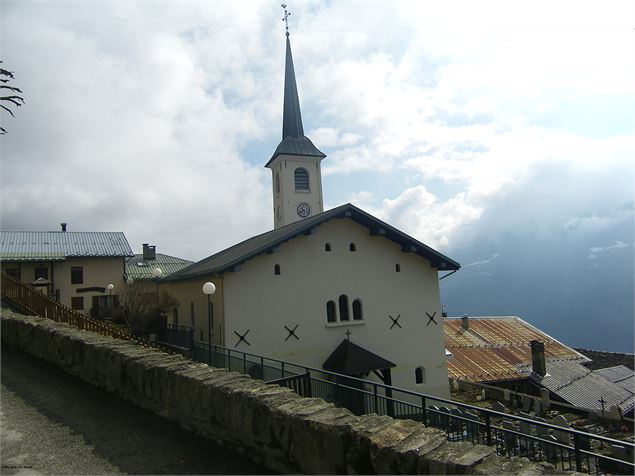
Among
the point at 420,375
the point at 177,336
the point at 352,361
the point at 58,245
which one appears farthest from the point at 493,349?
the point at 58,245

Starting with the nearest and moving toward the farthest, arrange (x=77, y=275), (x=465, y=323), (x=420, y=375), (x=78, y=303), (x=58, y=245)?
(x=420, y=375) → (x=465, y=323) → (x=78, y=303) → (x=77, y=275) → (x=58, y=245)

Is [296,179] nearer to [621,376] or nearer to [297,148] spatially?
[297,148]

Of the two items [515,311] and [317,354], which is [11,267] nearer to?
[317,354]

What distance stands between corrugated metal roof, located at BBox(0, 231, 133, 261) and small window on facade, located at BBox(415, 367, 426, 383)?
27.6m

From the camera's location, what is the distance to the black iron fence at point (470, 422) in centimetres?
490

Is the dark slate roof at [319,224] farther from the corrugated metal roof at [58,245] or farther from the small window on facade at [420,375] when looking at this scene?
the corrugated metal roof at [58,245]

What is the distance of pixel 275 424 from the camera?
4.72 metres

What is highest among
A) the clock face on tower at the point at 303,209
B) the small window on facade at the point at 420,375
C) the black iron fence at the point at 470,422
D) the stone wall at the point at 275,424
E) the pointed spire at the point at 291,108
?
the pointed spire at the point at 291,108

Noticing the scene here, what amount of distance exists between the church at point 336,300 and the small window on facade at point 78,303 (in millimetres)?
Result: 18404

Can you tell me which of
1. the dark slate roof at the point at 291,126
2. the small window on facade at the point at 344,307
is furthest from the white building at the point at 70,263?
the small window on facade at the point at 344,307

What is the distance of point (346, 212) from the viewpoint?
18.1m

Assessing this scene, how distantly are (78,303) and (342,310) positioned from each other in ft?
86.0

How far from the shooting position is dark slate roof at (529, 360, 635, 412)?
2273 cm

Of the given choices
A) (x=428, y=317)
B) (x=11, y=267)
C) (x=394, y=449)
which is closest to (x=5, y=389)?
(x=394, y=449)
